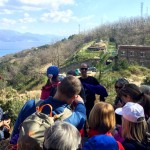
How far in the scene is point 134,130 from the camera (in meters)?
2.83

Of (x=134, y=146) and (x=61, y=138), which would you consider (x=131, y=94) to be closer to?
(x=134, y=146)

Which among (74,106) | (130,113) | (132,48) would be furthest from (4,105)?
(132,48)

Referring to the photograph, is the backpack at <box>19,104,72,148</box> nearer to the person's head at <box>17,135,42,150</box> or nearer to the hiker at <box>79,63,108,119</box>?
the person's head at <box>17,135,42,150</box>

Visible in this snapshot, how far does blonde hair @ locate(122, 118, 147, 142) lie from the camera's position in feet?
9.17

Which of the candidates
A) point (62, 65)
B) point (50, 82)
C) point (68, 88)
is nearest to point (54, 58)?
point (62, 65)

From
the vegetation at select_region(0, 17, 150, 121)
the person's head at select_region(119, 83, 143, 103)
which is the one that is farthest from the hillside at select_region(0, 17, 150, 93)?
the person's head at select_region(119, 83, 143, 103)

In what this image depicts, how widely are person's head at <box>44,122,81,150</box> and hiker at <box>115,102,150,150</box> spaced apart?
2.16 feet

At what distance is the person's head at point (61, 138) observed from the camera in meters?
2.24

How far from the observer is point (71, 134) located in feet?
7.54

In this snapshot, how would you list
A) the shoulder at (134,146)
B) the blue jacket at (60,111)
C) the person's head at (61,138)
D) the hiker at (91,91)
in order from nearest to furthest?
the person's head at (61,138) → the shoulder at (134,146) → the blue jacket at (60,111) → the hiker at (91,91)

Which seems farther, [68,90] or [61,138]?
[68,90]

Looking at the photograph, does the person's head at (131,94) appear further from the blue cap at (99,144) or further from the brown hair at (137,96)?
the blue cap at (99,144)

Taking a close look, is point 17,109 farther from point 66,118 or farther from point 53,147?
point 53,147

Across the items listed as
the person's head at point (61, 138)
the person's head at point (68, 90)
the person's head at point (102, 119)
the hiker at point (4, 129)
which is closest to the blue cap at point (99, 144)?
the person's head at point (61, 138)
